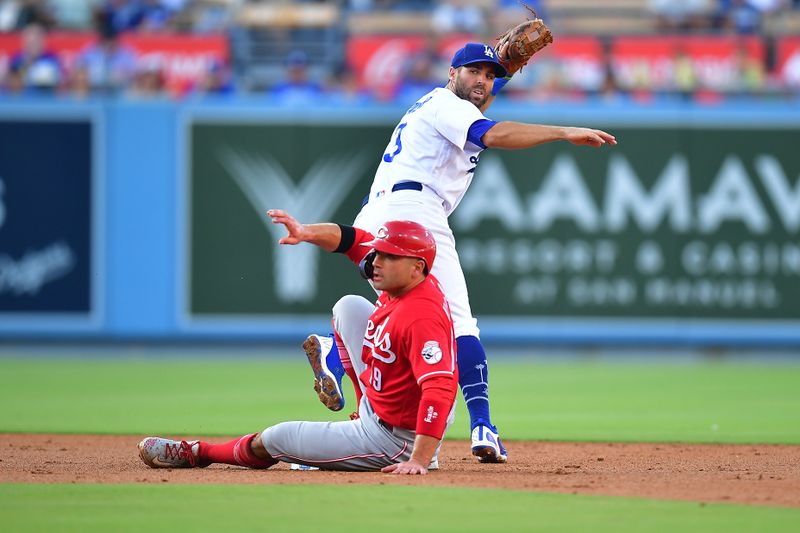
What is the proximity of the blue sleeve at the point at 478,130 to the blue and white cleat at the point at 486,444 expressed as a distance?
1396mm

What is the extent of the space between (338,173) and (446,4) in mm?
5050

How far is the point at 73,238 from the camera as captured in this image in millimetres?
15461

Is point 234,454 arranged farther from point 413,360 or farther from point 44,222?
point 44,222

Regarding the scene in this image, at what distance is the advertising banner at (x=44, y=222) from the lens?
50.3ft

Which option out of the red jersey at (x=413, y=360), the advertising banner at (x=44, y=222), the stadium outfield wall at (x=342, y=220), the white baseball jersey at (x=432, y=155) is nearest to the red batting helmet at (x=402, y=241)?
the red jersey at (x=413, y=360)

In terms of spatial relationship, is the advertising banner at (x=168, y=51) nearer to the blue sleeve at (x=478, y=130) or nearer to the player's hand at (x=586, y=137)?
the blue sleeve at (x=478, y=130)

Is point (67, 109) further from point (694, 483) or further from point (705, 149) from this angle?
point (694, 483)

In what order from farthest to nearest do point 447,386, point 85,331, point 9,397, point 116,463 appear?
1. point 85,331
2. point 9,397
3. point 116,463
4. point 447,386

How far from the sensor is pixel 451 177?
22.5ft

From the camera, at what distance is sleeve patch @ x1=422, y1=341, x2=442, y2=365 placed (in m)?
5.44

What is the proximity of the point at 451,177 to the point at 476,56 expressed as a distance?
65 cm

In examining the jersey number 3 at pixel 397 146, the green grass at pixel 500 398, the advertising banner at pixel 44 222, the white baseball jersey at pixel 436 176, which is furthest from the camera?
the advertising banner at pixel 44 222

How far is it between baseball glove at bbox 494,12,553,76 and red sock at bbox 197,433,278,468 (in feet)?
8.20

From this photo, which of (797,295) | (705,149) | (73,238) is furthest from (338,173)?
(797,295)
